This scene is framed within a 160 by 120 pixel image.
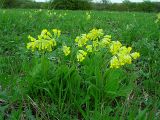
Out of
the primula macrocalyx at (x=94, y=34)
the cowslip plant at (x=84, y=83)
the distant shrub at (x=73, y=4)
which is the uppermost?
the primula macrocalyx at (x=94, y=34)

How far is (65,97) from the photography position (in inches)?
92.8

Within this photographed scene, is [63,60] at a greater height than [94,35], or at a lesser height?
lesser

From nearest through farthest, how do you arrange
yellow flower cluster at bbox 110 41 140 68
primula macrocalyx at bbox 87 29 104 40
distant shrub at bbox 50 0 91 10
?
1. yellow flower cluster at bbox 110 41 140 68
2. primula macrocalyx at bbox 87 29 104 40
3. distant shrub at bbox 50 0 91 10

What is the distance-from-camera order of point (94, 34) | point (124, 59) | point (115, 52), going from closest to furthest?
point (124, 59)
point (115, 52)
point (94, 34)

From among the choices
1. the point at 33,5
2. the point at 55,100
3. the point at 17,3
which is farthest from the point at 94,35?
the point at 17,3

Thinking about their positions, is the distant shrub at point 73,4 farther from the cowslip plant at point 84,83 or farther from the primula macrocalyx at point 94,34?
the cowslip plant at point 84,83

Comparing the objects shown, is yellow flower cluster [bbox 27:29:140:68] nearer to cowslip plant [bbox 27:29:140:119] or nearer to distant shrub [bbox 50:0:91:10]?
cowslip plant [bbox 27:29:140:119]

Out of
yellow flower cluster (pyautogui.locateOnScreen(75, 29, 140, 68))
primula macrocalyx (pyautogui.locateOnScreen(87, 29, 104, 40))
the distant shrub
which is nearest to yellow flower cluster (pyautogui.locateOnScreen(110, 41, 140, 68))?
yellow flower cluster (pyautogui.locateOnScreen(75, 29, 140, 68))

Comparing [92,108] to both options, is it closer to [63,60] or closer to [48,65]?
[48,65]

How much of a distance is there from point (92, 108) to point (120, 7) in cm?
3193

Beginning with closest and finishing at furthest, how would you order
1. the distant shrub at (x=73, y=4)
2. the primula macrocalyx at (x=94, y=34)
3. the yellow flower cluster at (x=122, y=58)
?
1. the yellow flower cluster at (x=122, y=58)
2. the primula macrocalyx at (x=94, y=34)
3. the distant shrub at (x=73, y=4)

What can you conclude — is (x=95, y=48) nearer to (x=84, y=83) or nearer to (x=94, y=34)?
(x=94, y=34)

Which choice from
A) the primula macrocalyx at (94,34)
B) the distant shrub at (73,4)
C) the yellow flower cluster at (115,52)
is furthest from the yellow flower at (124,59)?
the distant shrub at (73,4)

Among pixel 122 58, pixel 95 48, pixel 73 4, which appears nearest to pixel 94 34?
pixel 95 48
